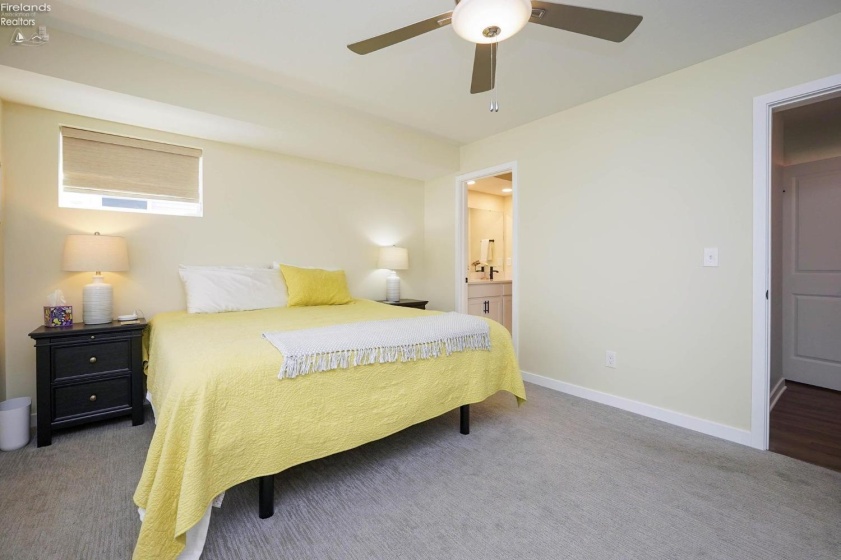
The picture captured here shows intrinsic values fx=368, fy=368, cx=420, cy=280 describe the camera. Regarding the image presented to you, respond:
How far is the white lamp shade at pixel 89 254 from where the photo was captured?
240 cm

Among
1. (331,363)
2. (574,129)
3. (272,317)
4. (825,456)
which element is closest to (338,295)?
(272,317)

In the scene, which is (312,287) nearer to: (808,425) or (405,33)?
(405,33)

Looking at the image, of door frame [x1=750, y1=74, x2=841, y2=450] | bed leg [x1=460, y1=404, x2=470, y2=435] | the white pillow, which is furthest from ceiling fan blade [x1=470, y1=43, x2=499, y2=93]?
the white pillow

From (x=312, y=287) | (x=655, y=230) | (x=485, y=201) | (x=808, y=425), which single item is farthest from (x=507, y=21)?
(x=485, y=201)

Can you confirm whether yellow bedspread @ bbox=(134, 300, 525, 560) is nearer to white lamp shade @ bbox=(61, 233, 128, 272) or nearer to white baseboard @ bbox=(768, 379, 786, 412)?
white lamp shade @ bbox=(61, 233, 128, 272)

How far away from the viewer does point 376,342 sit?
1826mm

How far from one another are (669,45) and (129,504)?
376 centimetres

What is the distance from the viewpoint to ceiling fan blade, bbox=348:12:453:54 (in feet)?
4.93

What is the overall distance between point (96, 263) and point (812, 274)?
5772 mm

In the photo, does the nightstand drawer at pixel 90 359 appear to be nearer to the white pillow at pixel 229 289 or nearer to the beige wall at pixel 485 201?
the white pillow at pixel 229 289

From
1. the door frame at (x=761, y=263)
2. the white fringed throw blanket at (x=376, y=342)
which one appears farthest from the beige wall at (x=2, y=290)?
the door frame at (x=761, y=263)

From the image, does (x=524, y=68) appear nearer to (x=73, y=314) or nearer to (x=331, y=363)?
(x=331, y=363)

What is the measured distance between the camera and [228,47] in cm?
227

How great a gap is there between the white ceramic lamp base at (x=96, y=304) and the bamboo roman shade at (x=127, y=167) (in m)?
0.78
